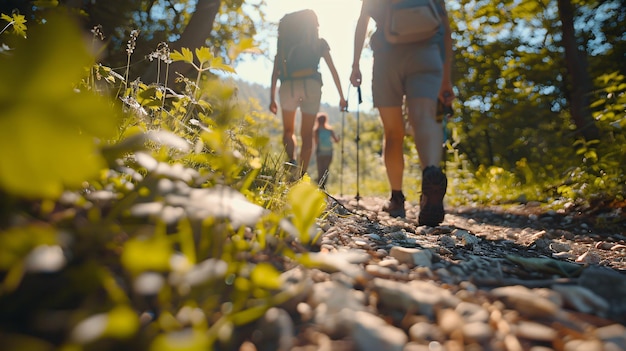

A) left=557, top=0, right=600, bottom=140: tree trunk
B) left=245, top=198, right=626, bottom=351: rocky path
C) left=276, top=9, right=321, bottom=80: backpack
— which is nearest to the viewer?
Result: left=245, top=198, right=626, bottom=351: rocky path

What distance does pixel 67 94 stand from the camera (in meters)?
0.57

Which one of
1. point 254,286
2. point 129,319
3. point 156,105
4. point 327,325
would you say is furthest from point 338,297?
point 156,105

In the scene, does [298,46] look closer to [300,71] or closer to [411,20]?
[300,71]

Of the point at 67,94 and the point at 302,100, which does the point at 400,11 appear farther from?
the point at 67,94

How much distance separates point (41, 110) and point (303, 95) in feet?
14.6

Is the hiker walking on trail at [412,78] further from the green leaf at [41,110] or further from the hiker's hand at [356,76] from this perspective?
the green leaf at [41,110]

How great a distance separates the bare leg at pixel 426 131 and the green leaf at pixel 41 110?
2.74m

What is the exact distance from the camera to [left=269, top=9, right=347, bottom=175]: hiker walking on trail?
192 inches

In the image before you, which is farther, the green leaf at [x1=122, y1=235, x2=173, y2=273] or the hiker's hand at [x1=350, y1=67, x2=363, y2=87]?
the hiker's hand at [x1=350, y1=67, x2=363, y2=87]

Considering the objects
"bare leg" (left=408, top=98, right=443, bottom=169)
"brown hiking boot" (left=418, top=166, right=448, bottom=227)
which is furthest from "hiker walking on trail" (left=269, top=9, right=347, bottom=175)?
"brown hiking boot" (left=418, top=166, right=448, bottom=227)

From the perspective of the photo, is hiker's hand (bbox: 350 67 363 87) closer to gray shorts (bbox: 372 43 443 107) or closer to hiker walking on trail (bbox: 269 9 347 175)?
gray shorts (bbox: 372 43 443 107)

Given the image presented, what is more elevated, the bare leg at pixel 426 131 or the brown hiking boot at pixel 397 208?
the bare leg at pixel 426 131

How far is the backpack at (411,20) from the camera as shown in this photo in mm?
3029

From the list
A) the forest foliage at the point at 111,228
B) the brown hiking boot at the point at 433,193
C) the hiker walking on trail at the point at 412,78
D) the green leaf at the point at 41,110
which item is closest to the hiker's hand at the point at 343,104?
the hiker walking on trail at the point at 412,78
